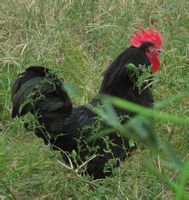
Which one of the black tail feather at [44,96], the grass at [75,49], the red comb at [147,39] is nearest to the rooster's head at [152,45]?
the red comb at [147,39]

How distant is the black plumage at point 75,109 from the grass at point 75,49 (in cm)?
10

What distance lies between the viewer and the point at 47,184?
2221 mm

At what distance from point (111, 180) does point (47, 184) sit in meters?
0.40

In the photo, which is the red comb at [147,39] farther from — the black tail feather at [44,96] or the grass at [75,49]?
the black tail feather at [44,96]

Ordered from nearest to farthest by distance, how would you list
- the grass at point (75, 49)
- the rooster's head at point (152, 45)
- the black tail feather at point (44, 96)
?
the black tail feather at point (44, 96)
the grass at point (75, 49)
the rooster's head at point (152, 45)

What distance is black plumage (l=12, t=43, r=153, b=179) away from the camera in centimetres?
256

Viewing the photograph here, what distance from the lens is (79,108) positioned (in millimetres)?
2803

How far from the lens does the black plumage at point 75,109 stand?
2562 millimetres

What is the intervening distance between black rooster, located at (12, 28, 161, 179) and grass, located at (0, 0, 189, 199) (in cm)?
10

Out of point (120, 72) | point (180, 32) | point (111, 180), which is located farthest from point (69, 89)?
point (180, 32)

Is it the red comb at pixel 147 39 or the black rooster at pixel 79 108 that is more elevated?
the red comb at pixel 147 39

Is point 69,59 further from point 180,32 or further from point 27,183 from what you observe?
point 27,183

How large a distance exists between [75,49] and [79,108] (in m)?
1.08

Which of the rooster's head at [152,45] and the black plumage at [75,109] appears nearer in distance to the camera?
the black plumage at [75,109]
